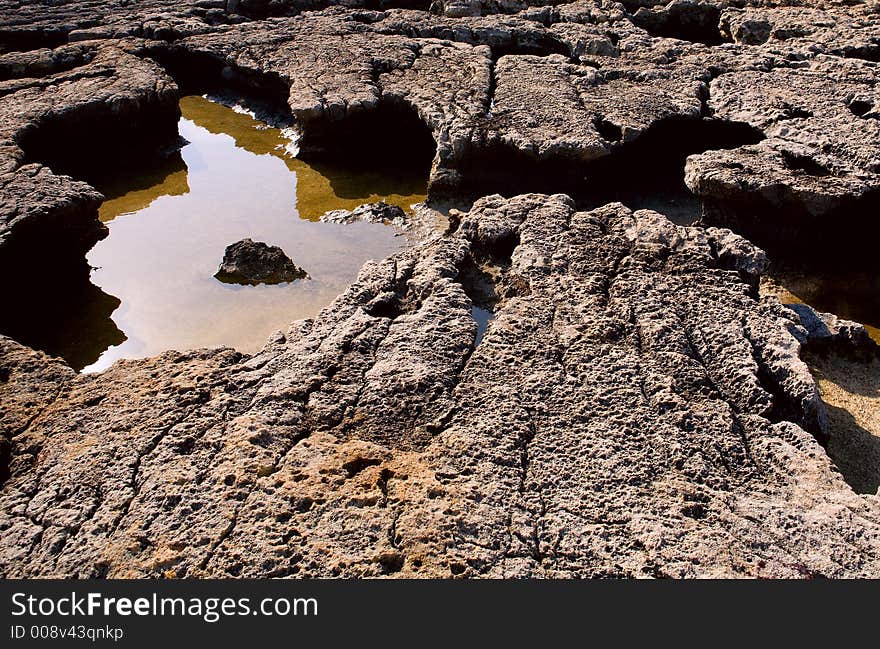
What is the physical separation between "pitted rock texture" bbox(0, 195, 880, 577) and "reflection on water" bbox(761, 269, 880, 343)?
154 centimetres

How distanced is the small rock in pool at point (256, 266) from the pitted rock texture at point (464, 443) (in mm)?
1889

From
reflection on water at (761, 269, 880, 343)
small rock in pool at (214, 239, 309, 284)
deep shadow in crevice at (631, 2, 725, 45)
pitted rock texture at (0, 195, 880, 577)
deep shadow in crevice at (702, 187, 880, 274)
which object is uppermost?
deep shadow in crevice at (631, 2, 725, 45)

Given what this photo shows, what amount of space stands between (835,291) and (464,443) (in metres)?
3.60

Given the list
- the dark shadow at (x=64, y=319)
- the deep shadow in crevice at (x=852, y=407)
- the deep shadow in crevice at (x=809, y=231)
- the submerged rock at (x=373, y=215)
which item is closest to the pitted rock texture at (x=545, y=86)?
the deep shadow in crevice at (x=809, y=231)

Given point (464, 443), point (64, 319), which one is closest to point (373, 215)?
point (64, 319)

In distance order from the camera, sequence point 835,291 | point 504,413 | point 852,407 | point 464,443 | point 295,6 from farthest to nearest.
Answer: point 295,6
point 835,291
point 852,407
point 504,413
point 464,443

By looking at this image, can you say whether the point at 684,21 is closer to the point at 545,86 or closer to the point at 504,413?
the point at 545,86

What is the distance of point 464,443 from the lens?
303cm

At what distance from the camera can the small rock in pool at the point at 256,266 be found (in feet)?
18.7

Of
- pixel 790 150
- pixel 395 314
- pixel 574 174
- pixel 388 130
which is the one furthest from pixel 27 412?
pixel 790 150

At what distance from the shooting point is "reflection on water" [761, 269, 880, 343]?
513 cm

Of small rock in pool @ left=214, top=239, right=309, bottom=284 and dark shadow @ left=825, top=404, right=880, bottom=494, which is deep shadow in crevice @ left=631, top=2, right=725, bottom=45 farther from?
dark shadow @ left=825, top=404, right=880, bottom=494

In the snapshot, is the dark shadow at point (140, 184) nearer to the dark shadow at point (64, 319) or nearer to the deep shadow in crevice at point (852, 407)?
the dark shadow at point (64, 319)

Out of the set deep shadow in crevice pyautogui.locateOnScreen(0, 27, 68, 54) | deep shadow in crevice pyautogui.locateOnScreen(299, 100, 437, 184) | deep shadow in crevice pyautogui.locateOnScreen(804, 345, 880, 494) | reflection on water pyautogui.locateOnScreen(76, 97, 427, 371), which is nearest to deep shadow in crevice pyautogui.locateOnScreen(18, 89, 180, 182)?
reflection on water pyautogui.locateOnScreen(76, 97, 427, 371)
